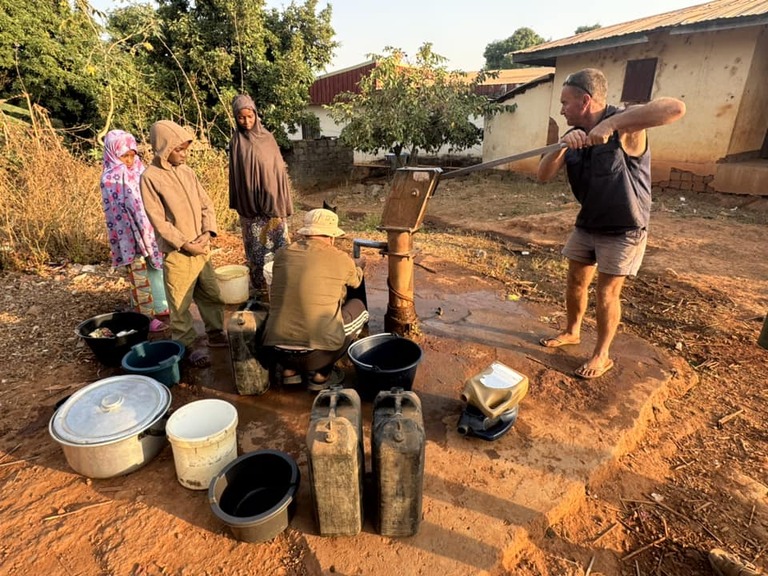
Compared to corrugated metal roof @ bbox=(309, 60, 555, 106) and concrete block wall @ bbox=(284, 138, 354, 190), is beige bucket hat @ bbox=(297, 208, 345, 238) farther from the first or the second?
corrugated metal roof @ bbox=(309, 60, 555, 106)

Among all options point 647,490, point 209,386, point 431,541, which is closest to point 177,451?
point 209,386

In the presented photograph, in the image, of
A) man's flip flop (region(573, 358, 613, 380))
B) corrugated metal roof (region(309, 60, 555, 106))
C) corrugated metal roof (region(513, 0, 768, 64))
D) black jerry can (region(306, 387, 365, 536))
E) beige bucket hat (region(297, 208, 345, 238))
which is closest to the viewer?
black jerry can (region(306, 387, 365, 536))

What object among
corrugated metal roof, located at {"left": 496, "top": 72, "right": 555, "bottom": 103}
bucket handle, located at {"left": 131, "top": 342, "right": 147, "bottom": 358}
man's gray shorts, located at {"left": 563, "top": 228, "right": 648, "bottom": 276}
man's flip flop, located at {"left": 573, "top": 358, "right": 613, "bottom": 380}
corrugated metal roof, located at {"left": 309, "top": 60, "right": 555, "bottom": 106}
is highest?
corrugated metal roof, located at {"left": 309, "top": 60, "right": 555, "bottom": 106}

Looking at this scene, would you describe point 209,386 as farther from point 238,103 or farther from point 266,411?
point 238,103

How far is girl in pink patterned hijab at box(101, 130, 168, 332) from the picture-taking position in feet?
10.7

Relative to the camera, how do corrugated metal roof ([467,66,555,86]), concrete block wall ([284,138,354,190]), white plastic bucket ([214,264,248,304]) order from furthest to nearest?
corrugated metal roof ([467,66,555,86]) → concrete block wall ([284,138,354,190]) → white plastic bucket ([214,264,248,304])

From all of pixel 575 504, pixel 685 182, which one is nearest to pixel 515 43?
pixel 685 182

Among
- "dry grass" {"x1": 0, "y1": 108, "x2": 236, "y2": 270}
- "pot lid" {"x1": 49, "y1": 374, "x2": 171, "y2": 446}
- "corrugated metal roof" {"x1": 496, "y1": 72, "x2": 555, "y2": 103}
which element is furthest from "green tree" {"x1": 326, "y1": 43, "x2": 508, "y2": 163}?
"pot lid" {"x1": 49, "y1": 374, "x2": 171, "y2": 446}

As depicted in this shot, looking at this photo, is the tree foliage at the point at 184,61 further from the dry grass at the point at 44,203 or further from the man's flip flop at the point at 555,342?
the man's flip flop at the point at 555,342

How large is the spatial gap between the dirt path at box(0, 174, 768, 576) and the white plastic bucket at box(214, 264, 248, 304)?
1045 mm

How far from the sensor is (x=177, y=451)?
1.99 meters

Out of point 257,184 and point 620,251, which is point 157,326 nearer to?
point 257,184

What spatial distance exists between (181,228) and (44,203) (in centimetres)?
315

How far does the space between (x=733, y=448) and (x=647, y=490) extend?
69cm
